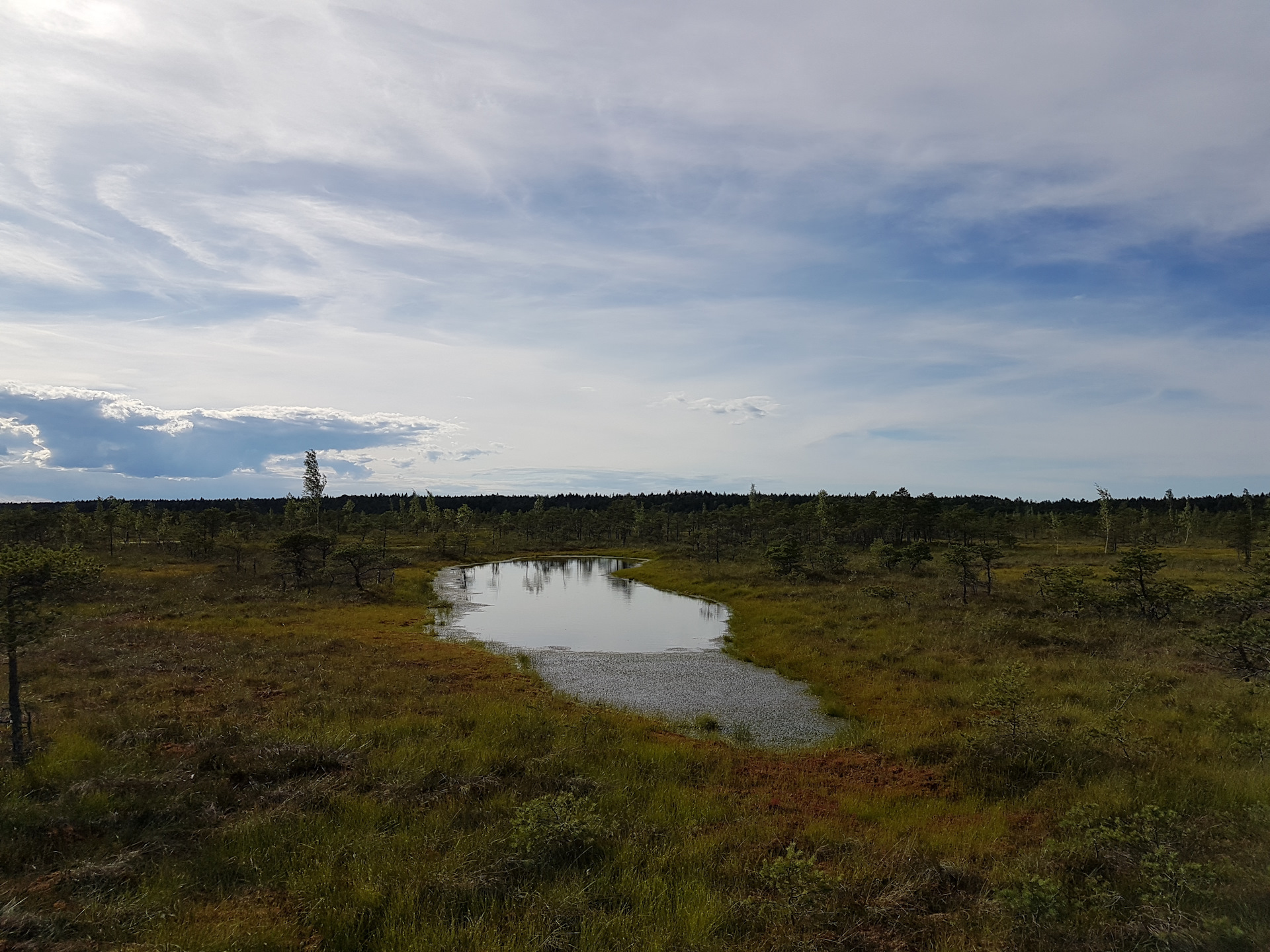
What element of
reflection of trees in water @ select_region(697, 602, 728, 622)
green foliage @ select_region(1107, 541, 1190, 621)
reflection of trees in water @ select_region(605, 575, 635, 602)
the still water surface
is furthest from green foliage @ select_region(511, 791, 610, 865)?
reflection of trees in water @ select_region(605, 575, 635, 602)

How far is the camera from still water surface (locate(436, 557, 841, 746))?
746 inches

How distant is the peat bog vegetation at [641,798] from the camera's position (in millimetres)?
6648

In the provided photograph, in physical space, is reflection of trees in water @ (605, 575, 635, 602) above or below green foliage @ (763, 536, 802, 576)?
below

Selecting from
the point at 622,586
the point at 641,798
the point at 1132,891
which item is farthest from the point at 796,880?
the point at 622,586

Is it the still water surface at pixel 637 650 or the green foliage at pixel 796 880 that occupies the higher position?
the green foliage at pixel 796 880

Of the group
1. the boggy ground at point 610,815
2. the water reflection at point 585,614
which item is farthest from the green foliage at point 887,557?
the boggy ground at point 610,815

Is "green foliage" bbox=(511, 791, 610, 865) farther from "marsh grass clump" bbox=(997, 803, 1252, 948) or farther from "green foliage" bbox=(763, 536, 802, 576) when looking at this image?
"green foliage" bbox=(763, 536, 802, 576)

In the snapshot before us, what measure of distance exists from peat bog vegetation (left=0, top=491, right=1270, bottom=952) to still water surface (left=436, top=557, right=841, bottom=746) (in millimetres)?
1348

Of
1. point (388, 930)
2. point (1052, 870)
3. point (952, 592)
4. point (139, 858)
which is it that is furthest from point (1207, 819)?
point (952, 592)

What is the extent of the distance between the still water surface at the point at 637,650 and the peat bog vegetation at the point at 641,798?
135 centimetres

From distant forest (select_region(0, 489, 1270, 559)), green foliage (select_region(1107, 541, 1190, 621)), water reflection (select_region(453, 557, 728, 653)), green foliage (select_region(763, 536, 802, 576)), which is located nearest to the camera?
green foliage (select_region(1107, 541, 1190, 621))

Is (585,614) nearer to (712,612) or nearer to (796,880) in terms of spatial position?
(712,612)

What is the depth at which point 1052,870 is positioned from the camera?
→ 7.97 metres

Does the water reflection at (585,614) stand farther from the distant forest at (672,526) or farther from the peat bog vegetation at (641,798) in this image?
the distant forest at (672,526)
